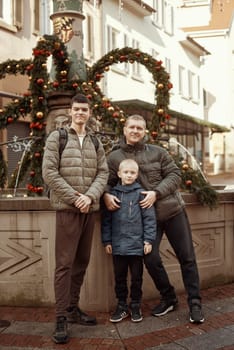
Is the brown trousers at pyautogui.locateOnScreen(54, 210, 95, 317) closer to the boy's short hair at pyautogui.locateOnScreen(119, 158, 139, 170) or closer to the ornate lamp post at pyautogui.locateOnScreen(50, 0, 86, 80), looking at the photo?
the boy's short hair at pyautogui.locateOnScreen(119, 158, 139, 170)

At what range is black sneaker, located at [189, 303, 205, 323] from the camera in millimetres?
4800

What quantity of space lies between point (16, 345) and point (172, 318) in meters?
1.45

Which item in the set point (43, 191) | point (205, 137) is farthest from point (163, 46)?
point (43, 191)

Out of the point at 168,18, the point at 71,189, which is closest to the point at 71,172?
the point at 71,189

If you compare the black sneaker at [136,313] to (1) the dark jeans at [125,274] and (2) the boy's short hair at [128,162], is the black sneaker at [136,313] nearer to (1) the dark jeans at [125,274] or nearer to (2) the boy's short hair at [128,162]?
(1) the dark jeans at [125,274]

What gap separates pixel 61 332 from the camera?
4.45 metres

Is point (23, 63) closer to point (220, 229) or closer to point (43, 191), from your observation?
point (43, 191)

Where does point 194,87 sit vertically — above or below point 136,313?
above

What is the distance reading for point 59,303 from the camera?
449cm

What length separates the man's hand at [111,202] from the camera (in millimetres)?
4723

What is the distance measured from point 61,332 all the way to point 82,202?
1.08 metres

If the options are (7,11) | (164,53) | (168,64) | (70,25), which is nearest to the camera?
(70,25)

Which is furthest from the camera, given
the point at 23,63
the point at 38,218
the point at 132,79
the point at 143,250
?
the point at 132,79

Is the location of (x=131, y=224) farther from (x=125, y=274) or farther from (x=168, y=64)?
(x=168, y=64)
